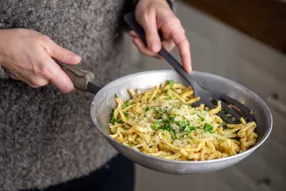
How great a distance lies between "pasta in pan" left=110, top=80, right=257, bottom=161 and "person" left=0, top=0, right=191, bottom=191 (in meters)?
0.10

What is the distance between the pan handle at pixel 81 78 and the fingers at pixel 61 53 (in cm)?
1

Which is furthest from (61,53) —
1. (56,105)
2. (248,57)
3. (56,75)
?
(248,57)

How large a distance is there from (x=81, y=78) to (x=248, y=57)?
0.77m

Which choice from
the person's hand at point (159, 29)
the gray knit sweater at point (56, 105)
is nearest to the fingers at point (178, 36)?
the person's hand at point (159, 29)

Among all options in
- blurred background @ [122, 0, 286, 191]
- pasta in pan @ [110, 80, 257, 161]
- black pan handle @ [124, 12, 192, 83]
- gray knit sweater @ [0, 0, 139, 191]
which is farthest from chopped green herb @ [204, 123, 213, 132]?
blurred background @ [122, 0, 286, 191]

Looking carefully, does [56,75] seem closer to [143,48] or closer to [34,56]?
[34,56]

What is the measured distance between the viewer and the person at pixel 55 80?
0.74 meters

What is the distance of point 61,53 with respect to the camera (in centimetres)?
72

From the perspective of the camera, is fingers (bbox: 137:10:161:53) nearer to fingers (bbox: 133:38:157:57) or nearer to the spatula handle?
fingers (bbox: 133:38:157:57)

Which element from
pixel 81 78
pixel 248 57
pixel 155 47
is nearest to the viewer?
pixel 81 78

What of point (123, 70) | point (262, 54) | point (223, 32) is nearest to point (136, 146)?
point (123, 70)

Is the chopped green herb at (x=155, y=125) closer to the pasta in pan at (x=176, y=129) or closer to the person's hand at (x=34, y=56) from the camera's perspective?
the pasta in pan at (x=176, y=129)

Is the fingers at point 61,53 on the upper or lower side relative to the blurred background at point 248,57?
upper

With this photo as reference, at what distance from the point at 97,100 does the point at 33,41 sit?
0.13 metres
